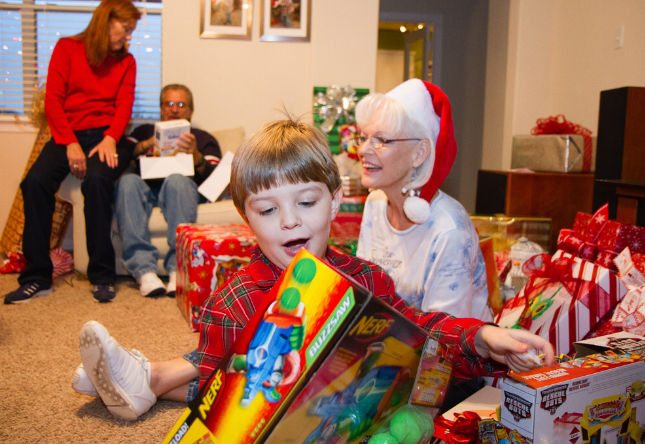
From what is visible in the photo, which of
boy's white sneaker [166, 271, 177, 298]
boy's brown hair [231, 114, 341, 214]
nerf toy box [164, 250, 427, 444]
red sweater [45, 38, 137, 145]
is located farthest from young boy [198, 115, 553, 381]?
red sweater [45, 38, 137, 145]

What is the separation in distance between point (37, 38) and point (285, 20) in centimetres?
167

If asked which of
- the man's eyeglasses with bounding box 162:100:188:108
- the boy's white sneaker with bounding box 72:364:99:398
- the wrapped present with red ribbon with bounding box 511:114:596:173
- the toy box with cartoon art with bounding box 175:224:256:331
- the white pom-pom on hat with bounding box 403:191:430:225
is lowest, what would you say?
the boy's white sneaker with bounding box 72:364:99:398

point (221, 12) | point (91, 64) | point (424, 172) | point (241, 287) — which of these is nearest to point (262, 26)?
point (221, 12)

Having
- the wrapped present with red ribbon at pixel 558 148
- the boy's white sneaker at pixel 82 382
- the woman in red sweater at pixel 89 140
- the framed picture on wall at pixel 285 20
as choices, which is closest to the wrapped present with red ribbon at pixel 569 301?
the boy's white sneaker at pixel 82 382

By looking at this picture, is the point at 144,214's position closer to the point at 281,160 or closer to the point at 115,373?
the point at 115,373

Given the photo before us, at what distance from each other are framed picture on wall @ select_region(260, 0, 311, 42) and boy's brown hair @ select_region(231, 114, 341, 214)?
273 cm

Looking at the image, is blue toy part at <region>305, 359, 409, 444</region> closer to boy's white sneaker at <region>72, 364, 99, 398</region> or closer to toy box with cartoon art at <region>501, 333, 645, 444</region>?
toy box with cartoon art at <region>501, 333, 645, 444</region>

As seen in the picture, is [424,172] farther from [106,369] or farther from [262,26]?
[262,26]

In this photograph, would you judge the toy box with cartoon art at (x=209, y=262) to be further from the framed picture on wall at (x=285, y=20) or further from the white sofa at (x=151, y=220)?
the framed picture on wall at (x=285, y=20)

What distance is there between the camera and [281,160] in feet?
2.46

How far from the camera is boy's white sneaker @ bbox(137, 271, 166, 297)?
232cm

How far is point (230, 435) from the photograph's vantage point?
1.68 ft

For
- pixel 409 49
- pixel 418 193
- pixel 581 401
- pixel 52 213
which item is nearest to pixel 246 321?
pixel 581 401

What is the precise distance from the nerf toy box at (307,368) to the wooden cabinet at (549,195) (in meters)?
2.24
